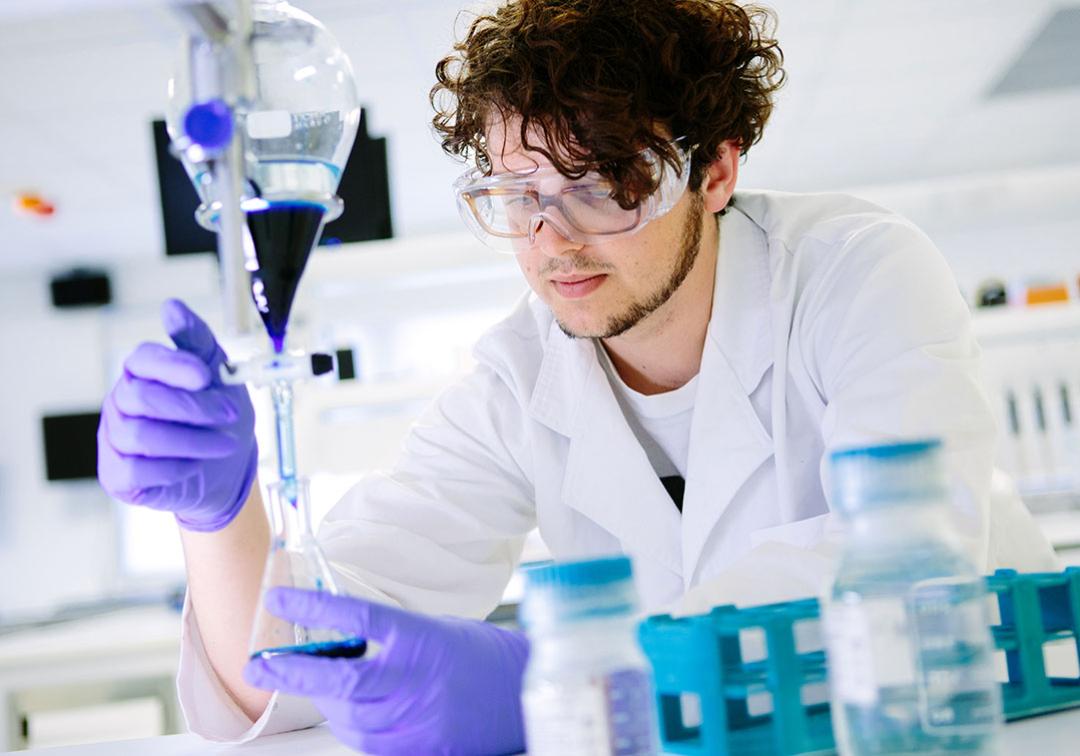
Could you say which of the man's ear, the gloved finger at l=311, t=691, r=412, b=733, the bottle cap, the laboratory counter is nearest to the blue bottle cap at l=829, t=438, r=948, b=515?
the bottle cap

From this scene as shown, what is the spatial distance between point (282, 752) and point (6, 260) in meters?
7.35

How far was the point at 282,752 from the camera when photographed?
1.15 m

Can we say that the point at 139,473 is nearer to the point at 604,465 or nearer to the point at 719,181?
the point at 604,465

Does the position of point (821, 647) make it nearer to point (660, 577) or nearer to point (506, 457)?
point (660, 577)

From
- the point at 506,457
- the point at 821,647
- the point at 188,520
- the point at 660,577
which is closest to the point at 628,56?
the point at 506,457

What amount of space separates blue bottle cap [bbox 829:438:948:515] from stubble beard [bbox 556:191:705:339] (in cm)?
103

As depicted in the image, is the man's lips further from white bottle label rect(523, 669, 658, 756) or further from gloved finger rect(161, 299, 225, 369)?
white bottle label rect(523, 669, 658, 756)

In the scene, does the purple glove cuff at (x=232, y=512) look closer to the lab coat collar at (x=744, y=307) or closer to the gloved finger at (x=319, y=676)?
the gloved finger at (x=319, y=676)

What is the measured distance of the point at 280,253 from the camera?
0.92 metres

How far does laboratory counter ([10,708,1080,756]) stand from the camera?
858 millimetres

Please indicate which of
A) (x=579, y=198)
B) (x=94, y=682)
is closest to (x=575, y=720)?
(x=579, y=198)

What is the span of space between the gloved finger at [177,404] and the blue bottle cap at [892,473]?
2.19ft

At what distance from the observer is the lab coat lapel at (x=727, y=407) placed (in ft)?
5.21

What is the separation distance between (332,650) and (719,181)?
47.7 inches
